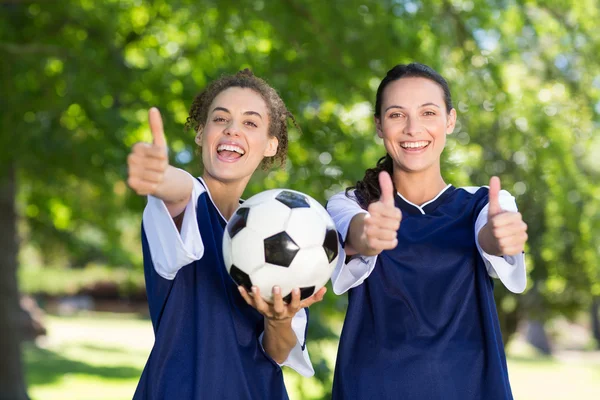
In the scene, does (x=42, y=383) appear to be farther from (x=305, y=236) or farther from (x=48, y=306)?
(x=48, y=306)

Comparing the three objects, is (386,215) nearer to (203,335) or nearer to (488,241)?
(488,241)

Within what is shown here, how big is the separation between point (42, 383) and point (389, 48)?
35.0 ft

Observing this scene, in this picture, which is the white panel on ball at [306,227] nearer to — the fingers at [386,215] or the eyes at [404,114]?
the fingers at [386,215]

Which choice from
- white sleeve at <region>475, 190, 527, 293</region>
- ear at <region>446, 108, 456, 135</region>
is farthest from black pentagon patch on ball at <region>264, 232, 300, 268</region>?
ear at <region>446, 108, 456, 135</region>

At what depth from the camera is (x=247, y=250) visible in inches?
108

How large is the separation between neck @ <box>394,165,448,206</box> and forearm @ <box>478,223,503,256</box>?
1.14 ft

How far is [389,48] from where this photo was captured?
6789 mm

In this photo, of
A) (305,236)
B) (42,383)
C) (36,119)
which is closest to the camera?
(305,236)

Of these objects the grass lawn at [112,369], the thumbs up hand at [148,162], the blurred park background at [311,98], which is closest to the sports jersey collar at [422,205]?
the thumbs up hand at [148,162]

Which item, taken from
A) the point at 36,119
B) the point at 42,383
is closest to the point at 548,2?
the point at 36,119

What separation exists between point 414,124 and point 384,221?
2.19 feet

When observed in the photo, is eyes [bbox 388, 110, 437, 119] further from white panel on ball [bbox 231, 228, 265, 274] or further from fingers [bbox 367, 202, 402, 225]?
white panel on ball [bbox 231, 228, 265, 274]

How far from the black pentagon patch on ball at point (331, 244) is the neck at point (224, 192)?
1.69 feet

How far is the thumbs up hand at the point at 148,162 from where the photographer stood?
246cm
